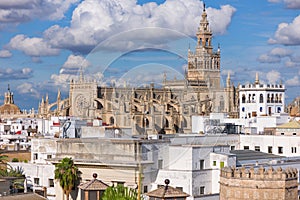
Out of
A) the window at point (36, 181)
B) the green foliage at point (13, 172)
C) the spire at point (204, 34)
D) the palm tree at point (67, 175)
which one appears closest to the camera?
the palm tree at point (67, 175)

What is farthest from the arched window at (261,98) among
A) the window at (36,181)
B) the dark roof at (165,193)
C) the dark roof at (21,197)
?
the dark roof at (165,193)

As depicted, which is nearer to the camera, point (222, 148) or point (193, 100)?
point (193, 100)

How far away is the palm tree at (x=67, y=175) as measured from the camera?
31.3m

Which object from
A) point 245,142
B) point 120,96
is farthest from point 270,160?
point 120,96

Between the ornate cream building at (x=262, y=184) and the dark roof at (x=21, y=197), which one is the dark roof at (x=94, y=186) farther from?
the ornate cream building at (x=262, y=184)

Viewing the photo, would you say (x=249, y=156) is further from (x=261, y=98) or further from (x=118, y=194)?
(x=261, y=98)

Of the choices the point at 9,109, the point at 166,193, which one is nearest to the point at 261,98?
the point at 166,193

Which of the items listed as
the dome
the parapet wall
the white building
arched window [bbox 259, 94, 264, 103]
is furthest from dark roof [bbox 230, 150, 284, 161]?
the dome

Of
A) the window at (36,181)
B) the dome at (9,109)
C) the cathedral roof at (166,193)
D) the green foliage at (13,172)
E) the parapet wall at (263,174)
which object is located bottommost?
the window at (36,181)

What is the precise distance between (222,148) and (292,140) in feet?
26.6

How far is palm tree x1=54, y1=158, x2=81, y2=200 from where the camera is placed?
103 ft

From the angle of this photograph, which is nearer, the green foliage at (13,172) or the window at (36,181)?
A: the green foliage at (13,172)

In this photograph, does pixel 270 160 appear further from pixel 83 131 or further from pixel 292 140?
→ pixel 83 131

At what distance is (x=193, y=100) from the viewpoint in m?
26.7
